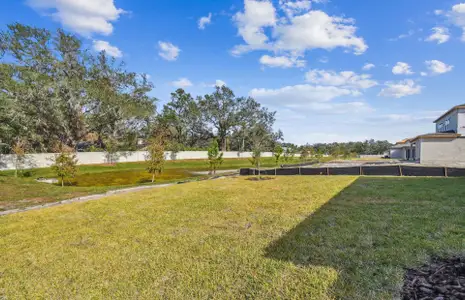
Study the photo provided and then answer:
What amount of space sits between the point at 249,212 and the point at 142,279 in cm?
361

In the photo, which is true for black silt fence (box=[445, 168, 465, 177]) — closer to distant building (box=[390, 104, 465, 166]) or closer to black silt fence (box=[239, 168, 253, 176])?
black silt fence (box=[239, 168, 253, 176])

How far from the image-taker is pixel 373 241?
13.0ft

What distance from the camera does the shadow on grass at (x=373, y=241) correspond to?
2822 millimetres

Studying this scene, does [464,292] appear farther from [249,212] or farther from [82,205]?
[82,205]

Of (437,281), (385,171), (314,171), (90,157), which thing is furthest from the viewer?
(90,157)

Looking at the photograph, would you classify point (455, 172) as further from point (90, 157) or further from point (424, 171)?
point (90, 157)

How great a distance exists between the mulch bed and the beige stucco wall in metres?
26.5

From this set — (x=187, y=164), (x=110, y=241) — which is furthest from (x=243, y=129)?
(x=110, y=241)

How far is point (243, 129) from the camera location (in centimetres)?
5394

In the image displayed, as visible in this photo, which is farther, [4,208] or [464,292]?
[4,208]

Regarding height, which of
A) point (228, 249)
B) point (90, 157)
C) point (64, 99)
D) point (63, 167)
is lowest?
point (228, 249)

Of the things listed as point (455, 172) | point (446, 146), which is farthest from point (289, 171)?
point (446, 146)

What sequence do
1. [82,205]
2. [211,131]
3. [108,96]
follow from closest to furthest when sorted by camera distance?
1. [82,205]
2. [108,96]
3. [211,131]

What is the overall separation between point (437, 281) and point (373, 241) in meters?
1.28
